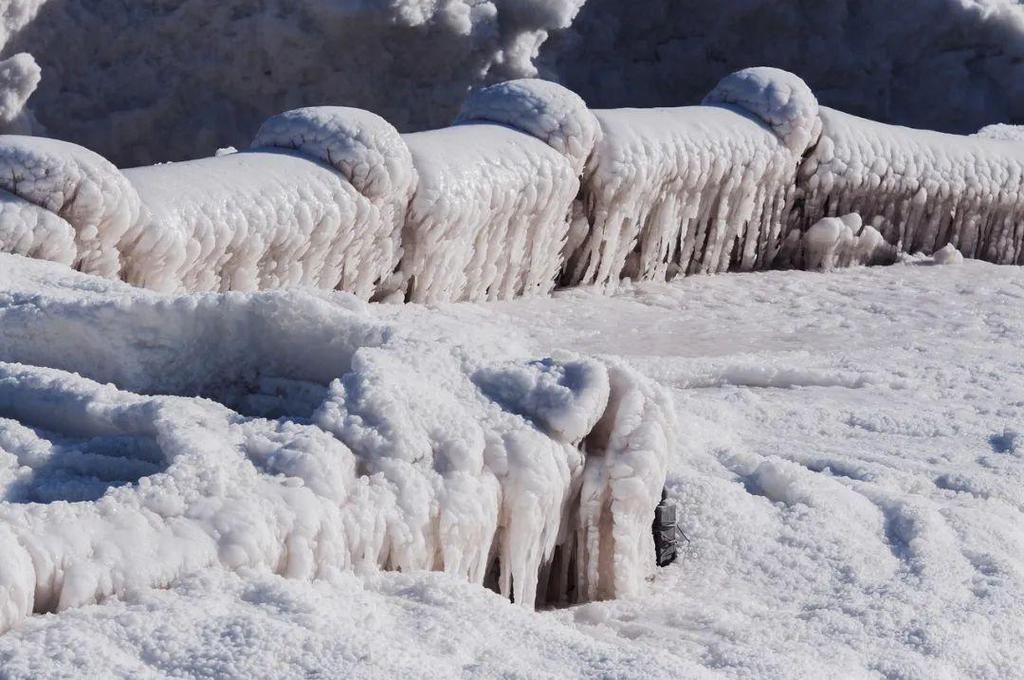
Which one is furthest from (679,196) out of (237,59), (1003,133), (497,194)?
(237,59)

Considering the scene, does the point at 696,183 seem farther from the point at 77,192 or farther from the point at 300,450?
the point at 300,450

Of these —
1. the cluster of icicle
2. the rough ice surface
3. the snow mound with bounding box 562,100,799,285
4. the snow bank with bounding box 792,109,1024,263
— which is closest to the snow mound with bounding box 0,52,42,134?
the rough ice surface

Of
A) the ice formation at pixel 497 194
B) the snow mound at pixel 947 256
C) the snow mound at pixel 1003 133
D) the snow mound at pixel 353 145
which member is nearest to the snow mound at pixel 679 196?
the ice formation at pixel 497 194

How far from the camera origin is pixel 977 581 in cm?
271

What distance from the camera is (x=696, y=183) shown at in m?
5.19

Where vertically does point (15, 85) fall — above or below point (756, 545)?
above

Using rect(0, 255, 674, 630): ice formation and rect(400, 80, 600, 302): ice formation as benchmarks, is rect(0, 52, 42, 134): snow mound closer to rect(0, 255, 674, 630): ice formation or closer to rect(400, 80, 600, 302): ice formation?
rect(400, 80, 600, 302): ice formation

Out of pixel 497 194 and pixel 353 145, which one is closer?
pixel 353 145

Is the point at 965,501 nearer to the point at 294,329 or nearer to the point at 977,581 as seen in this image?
the point at 977,581

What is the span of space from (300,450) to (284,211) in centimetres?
200

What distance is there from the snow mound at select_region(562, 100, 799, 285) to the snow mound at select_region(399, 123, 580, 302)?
13cm

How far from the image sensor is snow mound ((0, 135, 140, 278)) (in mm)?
3637

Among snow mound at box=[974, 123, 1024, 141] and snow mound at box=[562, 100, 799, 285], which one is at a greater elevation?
snow mound at box=[974, 123, 1024, 141]

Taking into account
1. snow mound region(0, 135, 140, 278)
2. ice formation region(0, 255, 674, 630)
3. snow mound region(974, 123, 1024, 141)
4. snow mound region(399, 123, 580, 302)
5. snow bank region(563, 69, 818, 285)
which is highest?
snow mound region(974, 123, 1024, 141)
